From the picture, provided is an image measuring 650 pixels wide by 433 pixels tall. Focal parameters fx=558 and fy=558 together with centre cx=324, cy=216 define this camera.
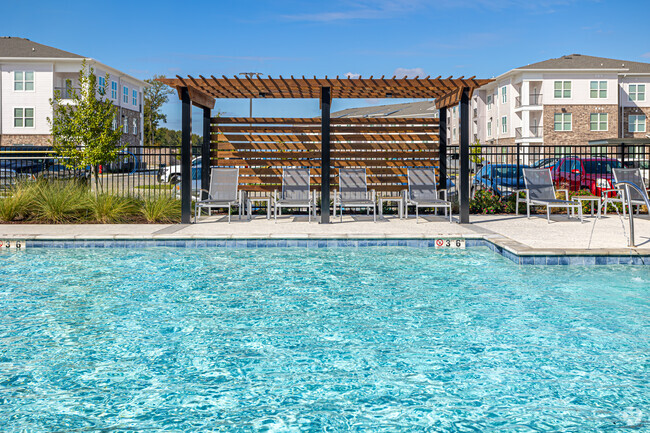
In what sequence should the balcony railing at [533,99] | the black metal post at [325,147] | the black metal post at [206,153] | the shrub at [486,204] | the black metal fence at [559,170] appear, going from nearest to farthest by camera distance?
the black metal post at [325,147] → the black metal post at [206,153] → the shrub at [486,204] → the black metal fence at [559,170] → the balcony railing at [533,99]

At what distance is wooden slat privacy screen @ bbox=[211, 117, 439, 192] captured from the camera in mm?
13273

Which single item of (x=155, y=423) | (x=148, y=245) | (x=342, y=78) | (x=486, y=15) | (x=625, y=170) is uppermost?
(x=486, y=15)

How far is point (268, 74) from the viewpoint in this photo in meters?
10.8

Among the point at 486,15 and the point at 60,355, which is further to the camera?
the point at 486,15

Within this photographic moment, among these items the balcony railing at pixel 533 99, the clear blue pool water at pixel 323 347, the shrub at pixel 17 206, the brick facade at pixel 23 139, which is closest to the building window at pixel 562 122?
the balcony railing at pixel 533 99

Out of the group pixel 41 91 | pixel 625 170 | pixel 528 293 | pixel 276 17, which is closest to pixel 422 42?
pixel 276 17

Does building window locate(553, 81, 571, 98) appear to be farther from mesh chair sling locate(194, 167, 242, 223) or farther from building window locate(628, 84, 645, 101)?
mesh chair sling locate(194, 167, 242, 223)

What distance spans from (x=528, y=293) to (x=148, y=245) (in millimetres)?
5925

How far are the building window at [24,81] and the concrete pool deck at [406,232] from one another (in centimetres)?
3149

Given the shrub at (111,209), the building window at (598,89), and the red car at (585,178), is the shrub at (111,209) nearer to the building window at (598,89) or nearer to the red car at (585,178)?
the red car at (585,178)

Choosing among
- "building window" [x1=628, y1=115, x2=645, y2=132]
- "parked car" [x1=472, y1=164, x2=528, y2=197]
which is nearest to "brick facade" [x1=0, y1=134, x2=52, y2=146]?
"parked car" [x1=472, y1=164, x2=528, y2=197]

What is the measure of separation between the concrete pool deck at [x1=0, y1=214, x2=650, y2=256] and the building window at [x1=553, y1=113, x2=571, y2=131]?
31.1 m

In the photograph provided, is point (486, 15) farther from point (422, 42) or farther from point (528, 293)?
point (528, 293)

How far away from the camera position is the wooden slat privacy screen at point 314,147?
13.3 meters
